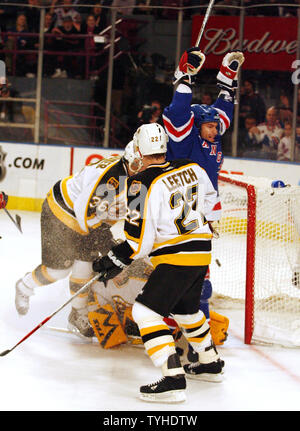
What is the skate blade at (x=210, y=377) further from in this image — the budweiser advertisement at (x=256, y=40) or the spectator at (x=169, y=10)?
the spectator at (x=169, y=10)

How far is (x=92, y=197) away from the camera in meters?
3.40


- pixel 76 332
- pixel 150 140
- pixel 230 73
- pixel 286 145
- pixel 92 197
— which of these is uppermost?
pixel 230 73

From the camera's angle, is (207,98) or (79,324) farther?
(207,98)

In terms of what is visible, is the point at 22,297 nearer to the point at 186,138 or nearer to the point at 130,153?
the point at 130,153

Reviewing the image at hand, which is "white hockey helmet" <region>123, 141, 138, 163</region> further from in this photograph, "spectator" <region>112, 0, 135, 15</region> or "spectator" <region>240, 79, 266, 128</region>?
"spectator" <region>112, 0, 135, 15</region>

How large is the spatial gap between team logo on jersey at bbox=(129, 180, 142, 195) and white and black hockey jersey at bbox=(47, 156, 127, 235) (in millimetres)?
593

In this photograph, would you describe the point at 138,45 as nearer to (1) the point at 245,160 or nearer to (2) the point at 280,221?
(1) the point at 245,160

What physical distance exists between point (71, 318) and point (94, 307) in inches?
7.8

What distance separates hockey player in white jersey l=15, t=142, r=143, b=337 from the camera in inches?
134

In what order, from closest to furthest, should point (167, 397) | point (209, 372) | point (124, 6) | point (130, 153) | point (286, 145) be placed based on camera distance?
point (167, 397) → point (209, 372) → point (130, 153) → point (286, 145) → point (124, 6)

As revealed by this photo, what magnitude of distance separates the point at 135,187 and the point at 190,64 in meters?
0.80

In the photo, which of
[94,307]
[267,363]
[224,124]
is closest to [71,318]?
[94,307]

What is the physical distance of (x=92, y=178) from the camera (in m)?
3.42

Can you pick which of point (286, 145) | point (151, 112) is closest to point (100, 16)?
point (151, 112)
